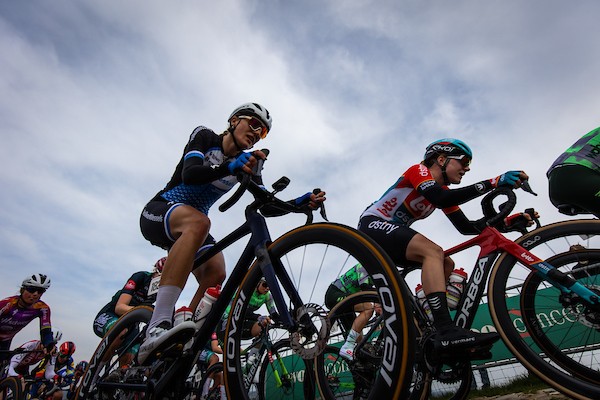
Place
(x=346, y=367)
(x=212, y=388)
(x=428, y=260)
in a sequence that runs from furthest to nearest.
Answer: (x=212, y=388), (x=346, y=367), (x=428, y=260)

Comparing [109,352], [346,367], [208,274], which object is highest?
[208,274]

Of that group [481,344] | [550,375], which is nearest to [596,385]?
[550,375]

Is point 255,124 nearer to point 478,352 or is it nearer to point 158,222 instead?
point 158,222

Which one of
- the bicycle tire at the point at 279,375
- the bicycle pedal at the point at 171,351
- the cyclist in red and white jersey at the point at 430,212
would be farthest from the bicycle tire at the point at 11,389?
the cyclist in red and white jersey at the point at 430,212

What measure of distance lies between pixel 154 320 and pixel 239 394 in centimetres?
83

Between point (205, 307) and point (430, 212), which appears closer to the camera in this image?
point (205, 307)

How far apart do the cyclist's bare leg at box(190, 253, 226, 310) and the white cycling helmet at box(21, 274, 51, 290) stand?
22.3 feet

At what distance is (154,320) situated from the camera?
255cm

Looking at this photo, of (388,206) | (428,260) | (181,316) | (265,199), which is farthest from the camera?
(388,206)

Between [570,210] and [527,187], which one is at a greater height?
[527,187]

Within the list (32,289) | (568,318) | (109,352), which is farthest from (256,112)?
(32,289)

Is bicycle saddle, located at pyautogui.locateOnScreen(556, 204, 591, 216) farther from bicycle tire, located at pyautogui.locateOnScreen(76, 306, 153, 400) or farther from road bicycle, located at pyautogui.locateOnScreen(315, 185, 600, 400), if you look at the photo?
bicycle tire, located at pyautogui.locateOnScreen(76, 306, 153, 400)

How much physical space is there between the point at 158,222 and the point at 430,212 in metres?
2.84

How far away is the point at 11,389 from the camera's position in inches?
257
